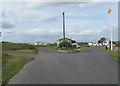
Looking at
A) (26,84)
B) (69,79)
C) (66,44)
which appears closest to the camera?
(26,84)

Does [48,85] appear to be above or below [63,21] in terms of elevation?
below

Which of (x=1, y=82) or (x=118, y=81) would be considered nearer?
(x=118, y=81)

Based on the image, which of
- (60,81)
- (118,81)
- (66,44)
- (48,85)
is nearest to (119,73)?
(118,81)

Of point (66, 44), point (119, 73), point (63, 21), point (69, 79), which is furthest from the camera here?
point (66, 44)

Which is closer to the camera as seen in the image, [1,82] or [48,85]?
[48,85]

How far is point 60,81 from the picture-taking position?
15750mm

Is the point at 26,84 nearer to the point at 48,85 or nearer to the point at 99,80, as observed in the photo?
the point at 48,85

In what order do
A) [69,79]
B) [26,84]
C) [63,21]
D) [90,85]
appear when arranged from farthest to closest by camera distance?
1. [63,21]
2. [69,79]
3. [26,84]
4. [90,85]

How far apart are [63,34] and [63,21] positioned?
108 inches

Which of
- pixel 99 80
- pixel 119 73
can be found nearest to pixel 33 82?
pixel 99 80

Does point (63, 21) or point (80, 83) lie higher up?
point (63, 21)

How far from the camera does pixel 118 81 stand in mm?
Answer: 15461

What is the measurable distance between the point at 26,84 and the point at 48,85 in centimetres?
132

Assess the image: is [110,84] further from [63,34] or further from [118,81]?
[63,34]
